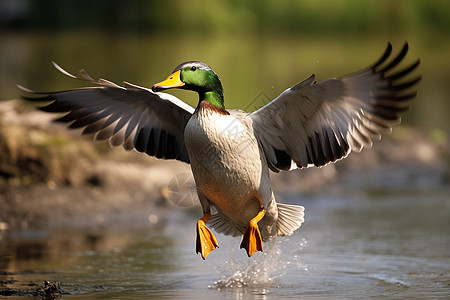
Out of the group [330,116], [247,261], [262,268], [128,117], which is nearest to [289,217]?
[262,268]

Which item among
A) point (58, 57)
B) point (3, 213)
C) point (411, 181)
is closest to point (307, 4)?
point (58, 57)

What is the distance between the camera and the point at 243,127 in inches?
262

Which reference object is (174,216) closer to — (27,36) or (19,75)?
(19,75)

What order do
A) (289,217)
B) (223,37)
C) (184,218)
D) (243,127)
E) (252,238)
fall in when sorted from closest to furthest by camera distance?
(243,127)
(252,238)
(289,217)
(184,218)
(223,37)

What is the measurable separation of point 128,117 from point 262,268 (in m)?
1.78

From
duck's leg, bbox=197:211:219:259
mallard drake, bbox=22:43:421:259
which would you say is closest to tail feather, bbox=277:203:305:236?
mallard drake, bbox=22:43:421:259

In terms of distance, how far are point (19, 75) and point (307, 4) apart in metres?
30.3

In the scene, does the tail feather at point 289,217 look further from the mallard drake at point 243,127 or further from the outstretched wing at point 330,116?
the outstretched wing at point 330,116

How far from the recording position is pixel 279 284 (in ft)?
22.7

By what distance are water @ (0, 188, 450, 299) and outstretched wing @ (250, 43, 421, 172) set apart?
1.00 meters

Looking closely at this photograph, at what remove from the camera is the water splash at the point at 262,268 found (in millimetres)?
6941

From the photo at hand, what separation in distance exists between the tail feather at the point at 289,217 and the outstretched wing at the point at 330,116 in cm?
39

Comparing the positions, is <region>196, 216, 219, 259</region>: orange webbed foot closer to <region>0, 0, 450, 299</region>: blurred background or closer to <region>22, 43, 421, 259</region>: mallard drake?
<region>22, 43, 421, 259</region>: mallard drake

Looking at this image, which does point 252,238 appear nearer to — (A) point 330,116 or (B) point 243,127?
(B) point 243,127
